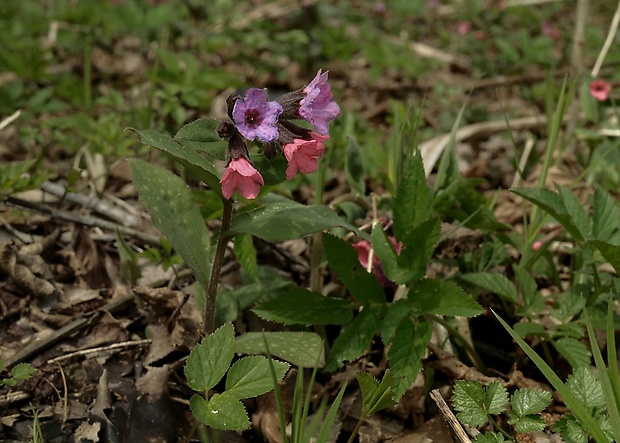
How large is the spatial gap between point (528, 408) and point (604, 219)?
71 cm

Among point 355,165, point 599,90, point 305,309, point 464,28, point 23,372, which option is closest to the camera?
point 23,372

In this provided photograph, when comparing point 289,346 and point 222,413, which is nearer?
point 222,413

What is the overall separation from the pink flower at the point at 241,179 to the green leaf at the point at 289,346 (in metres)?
0.43

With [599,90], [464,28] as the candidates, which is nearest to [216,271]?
[599,90]

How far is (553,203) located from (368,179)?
1.27 m

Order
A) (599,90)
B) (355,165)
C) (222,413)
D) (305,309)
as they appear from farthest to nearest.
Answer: (599,90), (355,165), (305,309), (222,413)

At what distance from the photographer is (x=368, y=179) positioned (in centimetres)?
310

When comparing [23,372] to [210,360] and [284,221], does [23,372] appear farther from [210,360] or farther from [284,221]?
[284,221]

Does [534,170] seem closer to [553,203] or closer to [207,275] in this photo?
[553,203]

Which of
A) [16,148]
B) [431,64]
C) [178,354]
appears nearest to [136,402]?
[178,354]

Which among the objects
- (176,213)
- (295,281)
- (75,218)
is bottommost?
(295,281)

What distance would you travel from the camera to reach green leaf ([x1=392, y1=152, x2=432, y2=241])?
1928 mm

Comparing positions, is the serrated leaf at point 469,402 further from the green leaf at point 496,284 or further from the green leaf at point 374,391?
the green leaf at point 496,284

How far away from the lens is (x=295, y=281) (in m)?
2.51
